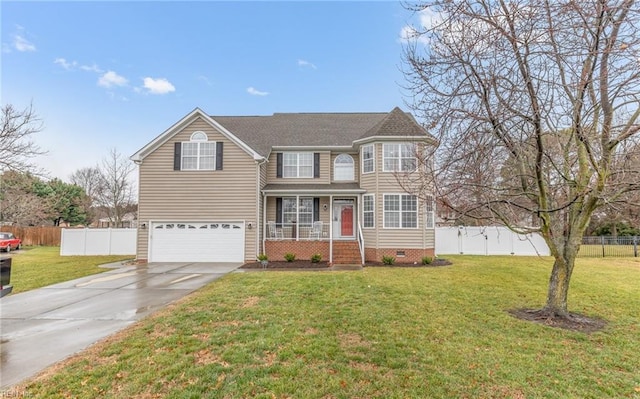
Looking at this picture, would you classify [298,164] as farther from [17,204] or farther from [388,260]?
[17,204]

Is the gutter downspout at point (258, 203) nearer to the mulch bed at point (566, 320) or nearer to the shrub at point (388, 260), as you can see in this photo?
the shrub at point (388, 260)

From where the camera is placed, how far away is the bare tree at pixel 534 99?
448cm

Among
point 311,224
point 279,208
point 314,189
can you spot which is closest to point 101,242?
point 279,208

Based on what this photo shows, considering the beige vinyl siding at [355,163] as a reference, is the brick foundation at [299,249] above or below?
below

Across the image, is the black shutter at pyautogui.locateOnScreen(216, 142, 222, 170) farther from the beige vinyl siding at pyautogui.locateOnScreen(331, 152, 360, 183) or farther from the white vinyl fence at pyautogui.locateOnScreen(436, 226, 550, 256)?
the white vinyl fence at pyautogui.locateOnScreen(436, 226, 550, 256)

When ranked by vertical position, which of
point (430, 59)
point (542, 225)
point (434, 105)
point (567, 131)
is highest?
point (430, 59)

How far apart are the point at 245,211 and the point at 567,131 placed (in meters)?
12.6

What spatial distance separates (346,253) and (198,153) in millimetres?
8771

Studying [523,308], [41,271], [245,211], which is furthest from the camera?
[245,211]

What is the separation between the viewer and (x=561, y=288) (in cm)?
646

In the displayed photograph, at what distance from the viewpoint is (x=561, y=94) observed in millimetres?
5168

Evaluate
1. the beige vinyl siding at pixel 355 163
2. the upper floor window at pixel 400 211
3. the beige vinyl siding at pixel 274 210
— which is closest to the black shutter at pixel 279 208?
the beige vinyl siding at pixel 274 210

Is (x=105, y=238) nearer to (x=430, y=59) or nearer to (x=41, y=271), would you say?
(x=41, y=271)

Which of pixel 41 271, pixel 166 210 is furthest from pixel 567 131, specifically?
pixel 41 271
